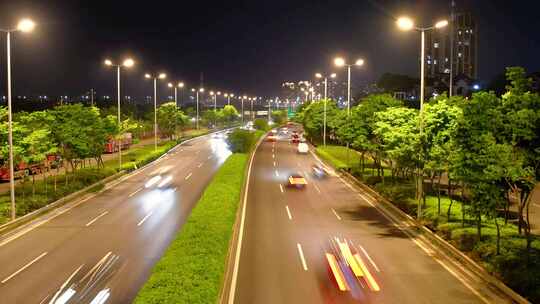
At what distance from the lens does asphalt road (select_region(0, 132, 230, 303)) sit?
51.1 feet

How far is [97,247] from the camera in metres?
20.5

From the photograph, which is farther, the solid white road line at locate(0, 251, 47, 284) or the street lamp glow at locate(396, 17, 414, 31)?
the street lamp glow at locate(396, 17, 414, 31)

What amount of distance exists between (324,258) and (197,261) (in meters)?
5.14

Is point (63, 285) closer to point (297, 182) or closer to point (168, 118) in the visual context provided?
point (297, 182)

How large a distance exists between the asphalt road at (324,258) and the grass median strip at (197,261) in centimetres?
95

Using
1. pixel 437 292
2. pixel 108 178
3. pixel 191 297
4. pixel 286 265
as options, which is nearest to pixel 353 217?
pixel 286 265

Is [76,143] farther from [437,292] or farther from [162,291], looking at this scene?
[437,292]

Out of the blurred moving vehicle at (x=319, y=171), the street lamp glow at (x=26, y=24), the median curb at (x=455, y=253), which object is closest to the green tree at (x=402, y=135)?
the median curb at (x=455, y=253)

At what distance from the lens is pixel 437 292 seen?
1523cm

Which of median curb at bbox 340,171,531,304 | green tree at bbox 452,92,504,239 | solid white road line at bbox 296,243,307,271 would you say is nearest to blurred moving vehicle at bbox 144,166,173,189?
median curb at bbox 340,171,531,304

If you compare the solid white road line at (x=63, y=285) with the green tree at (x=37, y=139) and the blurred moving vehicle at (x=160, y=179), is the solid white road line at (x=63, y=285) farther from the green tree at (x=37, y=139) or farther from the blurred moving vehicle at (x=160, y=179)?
the blurred moving vehicle at (x=160, y=179)

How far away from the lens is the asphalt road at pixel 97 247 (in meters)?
15.6

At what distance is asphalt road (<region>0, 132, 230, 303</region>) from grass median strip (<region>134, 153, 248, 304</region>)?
4.17ft

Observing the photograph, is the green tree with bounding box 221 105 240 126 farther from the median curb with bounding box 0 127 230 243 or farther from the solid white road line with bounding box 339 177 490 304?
the solid white road line with bounding box 339 177 490 304
